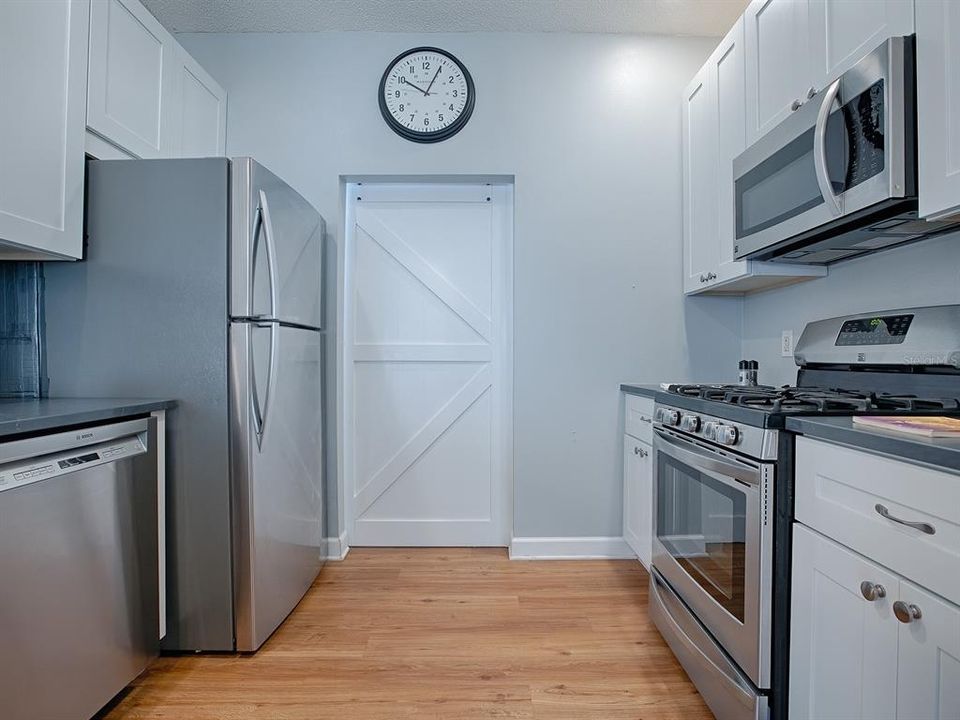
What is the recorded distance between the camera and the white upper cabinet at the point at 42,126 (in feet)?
5.21

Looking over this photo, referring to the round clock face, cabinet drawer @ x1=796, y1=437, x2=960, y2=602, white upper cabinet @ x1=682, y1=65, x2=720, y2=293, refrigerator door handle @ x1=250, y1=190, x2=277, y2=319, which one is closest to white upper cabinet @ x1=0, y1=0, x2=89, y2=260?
refrigerator door handle @ x1=250, y1=190, x2=277, y2=319

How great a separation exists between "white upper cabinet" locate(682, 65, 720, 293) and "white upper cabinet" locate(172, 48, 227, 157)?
2405 millimetres

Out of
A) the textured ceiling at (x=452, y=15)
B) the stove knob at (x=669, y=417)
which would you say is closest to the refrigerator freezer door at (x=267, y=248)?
the textured ceiling at (x=452, y=15)

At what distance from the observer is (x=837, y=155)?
154cm

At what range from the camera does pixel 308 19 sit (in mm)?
2727

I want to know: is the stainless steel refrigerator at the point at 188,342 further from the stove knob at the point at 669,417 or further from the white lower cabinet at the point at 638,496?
the white lower cabinet at the point at 638,496

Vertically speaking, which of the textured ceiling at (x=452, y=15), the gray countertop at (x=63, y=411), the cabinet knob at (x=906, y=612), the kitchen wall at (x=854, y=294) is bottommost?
the cabinet knob at (x=906, y=612)

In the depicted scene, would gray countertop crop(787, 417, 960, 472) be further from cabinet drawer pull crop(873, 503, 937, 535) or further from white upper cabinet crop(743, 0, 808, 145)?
white upper cabinet crop(743, 0, 808, 145)

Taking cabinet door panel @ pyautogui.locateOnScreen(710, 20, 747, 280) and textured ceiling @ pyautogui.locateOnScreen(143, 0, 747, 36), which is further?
textured ceiling @ pyautogui.locateOnScreen(143, 0, 747, 36)

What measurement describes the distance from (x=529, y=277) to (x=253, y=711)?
2.17 metres

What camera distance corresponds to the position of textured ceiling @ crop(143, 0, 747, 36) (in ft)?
8.54

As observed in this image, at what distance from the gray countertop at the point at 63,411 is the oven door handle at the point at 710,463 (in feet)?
5.81

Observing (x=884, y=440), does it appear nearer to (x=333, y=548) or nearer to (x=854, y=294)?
(x=854, y=294)

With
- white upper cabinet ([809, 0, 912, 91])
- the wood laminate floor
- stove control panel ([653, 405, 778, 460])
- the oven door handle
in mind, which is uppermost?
white upper cabinet ([809, 0, 912, 91])
